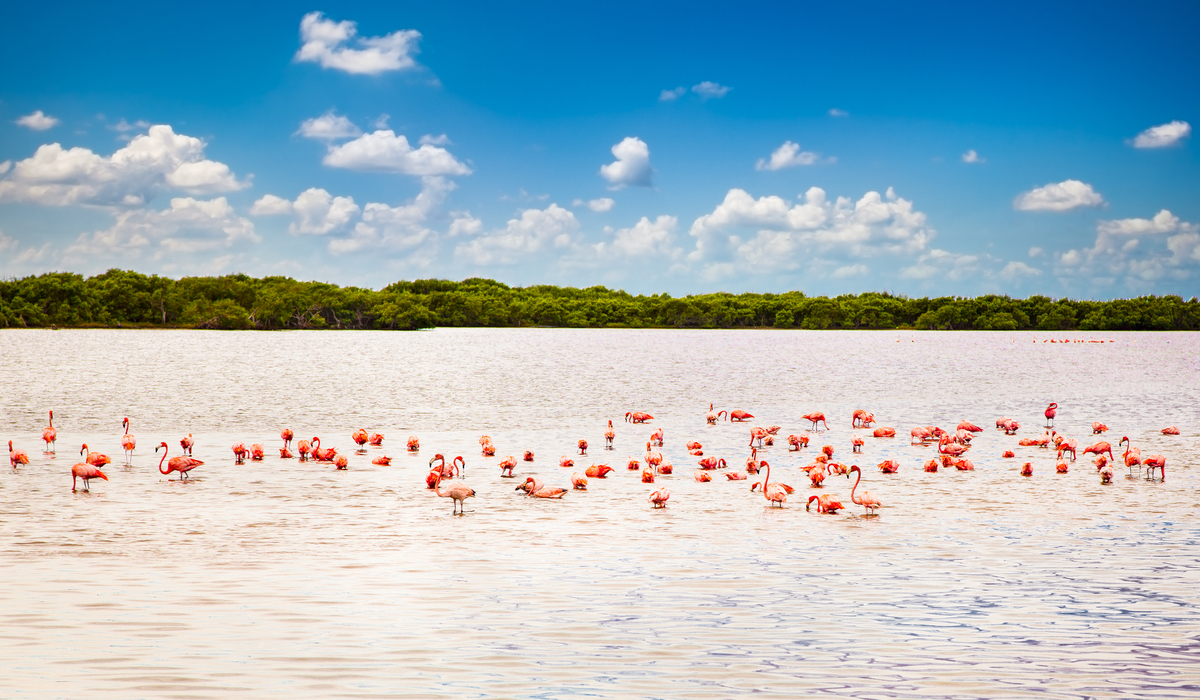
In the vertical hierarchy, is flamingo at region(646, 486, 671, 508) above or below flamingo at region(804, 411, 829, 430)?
below

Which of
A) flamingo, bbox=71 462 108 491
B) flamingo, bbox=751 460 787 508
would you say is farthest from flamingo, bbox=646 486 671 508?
flamingo, bbox=71 462 108 491

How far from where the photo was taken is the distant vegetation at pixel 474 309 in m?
139

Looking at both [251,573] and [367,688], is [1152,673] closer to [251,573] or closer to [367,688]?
[367,688]

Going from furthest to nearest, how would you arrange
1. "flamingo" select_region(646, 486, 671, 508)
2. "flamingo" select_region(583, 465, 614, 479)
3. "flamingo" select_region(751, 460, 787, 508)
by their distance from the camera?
1. "flamingo" select_region(583, 465, 614, 479)
2. "flamingo" select_region(751, 460, 787, 508)
3. "flamingo" select_region(646, 486, 671, 508)

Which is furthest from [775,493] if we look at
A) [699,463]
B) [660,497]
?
[699,463]

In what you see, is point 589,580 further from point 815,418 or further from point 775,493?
point 815,418

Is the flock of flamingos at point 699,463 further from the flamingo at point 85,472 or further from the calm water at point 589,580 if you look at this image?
the calm water at point 589,580

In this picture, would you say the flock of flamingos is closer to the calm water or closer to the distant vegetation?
the calm water

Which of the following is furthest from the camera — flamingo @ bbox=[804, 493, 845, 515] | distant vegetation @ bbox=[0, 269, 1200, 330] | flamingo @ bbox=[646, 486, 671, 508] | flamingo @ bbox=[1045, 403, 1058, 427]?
distant vegetation @ bbox=[0, 269, 1200, 330]

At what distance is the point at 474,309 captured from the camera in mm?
170875

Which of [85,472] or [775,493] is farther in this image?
[85,472]

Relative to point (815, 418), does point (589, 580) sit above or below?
below

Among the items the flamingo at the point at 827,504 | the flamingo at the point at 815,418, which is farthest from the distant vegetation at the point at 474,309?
the flamingo at the point at 827,504

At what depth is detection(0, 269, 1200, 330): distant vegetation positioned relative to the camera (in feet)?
456
